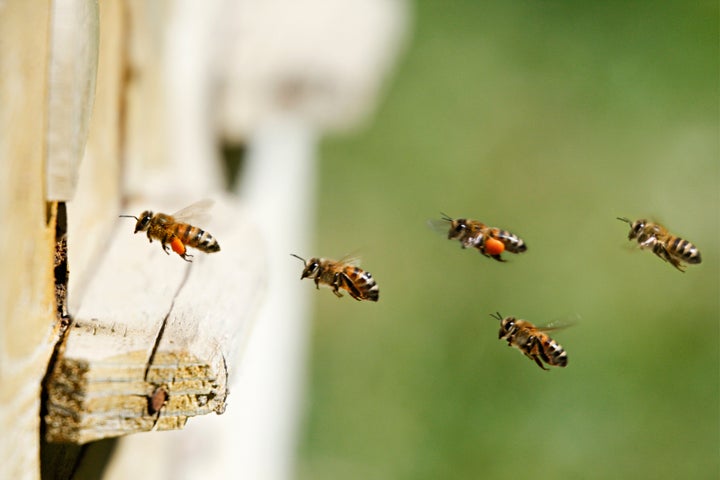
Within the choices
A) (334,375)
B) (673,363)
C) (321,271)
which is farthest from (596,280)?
(321,271)

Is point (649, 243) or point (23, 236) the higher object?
point (23, 236)

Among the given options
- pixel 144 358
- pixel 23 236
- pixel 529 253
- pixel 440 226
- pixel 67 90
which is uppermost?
pixel 67 90

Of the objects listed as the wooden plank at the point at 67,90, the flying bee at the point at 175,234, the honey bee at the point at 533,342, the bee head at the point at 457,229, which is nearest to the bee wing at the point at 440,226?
the bee head at the point at 457,229

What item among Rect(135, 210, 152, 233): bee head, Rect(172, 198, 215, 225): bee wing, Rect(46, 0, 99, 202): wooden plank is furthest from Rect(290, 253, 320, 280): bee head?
Rect(46, 0, 99, 202): wooden plank

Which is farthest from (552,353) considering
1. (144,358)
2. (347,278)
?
(144,358)

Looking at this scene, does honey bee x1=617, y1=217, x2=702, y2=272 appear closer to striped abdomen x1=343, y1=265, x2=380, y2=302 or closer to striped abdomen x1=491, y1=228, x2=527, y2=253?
striped abdomen x1=491, y1=228, x2=527, y2=253

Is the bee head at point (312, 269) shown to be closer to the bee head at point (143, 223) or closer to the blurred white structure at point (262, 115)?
the blurred white structure at point (262, 115)

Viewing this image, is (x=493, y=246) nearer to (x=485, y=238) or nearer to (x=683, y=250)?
(x=485, y=238)
